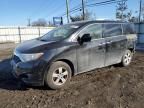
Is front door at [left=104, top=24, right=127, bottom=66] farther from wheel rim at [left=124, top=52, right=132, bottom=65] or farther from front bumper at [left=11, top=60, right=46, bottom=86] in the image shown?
front bumper at [left=11, top=60, right=46, bottom=86]

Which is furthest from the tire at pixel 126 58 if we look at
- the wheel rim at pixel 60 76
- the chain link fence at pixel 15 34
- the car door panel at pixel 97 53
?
the chain link fence at pixel 15 34

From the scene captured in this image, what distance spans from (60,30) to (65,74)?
1611mm

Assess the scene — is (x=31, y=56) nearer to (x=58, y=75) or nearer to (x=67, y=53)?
(x=58, y=75)

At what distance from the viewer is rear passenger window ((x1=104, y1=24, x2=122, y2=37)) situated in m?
6.88

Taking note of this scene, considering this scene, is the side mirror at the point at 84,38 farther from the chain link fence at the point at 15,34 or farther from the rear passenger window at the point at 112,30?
the chain link fence at the point at 15,34

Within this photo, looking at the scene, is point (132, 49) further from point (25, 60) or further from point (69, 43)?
point (25, 60)

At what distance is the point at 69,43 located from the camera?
571cm

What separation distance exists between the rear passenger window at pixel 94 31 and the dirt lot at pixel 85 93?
123 cm

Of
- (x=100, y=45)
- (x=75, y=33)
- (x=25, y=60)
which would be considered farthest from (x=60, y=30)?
(x=25, y=60)

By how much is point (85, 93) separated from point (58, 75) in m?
0.87

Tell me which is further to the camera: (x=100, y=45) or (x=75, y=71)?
(x=100, y=45)

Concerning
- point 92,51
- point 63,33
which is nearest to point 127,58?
point 92,51

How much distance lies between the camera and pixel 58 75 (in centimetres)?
549

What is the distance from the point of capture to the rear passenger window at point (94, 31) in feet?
20.3
